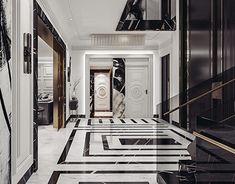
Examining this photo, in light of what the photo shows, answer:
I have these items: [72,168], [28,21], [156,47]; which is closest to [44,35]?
[28,21]

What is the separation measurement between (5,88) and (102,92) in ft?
56.8

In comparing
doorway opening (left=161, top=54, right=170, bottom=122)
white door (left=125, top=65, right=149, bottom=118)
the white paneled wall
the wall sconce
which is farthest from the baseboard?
white door (left=125, top=65, right=149, bottom=118)

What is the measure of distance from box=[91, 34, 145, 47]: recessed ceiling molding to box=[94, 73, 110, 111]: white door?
8.89 meters

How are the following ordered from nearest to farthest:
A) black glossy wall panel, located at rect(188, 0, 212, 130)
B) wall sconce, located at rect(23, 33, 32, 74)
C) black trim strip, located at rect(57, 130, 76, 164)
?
wall sconce, located at rect(23, 33, 32, 74)
black trim strip, located at rect(57, 130, 76, 164)
black glossy wall panel, located at rect(188, 0, 212, 130)

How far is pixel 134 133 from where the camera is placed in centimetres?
864

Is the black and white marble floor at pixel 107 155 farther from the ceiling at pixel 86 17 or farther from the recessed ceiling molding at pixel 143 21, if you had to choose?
the recessed ceiling molding at pixel 143 21

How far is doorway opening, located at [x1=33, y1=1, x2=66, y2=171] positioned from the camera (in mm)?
4867

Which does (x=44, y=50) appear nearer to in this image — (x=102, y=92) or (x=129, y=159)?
(x=102, y=92)

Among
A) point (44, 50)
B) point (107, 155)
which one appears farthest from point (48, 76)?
point (107, 155)

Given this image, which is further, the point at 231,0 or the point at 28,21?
the point at 231,0

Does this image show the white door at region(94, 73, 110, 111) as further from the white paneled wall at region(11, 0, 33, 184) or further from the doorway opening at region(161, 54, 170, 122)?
the white paneled wall at region(11, 0, 33, 184)

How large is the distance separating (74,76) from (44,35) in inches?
236

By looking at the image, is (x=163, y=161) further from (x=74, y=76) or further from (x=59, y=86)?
(x=74, y=76)

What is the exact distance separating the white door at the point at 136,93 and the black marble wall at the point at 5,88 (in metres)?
10.2
